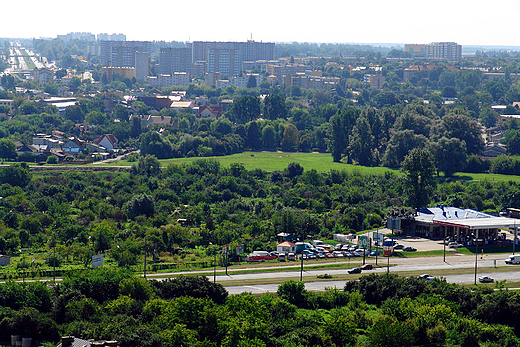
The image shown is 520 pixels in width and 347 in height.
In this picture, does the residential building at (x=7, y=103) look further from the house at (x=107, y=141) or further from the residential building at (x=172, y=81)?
the residential building at (x=172, y=81)

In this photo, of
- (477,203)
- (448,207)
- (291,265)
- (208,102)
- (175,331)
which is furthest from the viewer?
(208,102)

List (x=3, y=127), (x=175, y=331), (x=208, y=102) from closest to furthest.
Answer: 1. (x=175, y=331)
2. (x=3, y=127)
3. (x=208, y=102)

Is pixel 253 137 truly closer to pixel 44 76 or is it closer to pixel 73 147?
pixel 73 147

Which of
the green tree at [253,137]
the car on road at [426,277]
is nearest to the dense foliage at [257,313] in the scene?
the car on road at [426,277]

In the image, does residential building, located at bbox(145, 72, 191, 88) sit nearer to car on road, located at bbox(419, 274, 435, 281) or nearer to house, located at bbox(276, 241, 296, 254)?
house, located at bbox(276, 241, 296, 254)

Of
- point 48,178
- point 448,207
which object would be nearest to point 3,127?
point 48,178

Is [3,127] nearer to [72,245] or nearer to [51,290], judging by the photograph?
[72,245]
